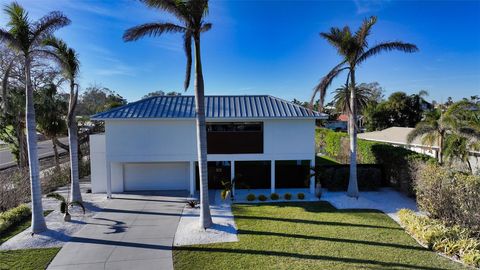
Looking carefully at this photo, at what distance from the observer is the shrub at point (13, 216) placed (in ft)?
32.3

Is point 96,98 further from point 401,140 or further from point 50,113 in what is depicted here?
point 401,140

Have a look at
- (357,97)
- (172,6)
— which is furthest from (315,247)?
(357,97)

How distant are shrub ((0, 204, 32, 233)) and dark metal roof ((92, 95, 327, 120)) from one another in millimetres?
4972

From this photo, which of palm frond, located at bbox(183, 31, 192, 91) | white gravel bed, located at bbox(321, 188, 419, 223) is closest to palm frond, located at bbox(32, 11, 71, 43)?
palm frond, located at bbox(183, 31, 192, 91)

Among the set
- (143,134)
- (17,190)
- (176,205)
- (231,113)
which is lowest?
(176,205)

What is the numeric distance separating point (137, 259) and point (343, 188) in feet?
39.4

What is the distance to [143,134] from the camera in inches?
558

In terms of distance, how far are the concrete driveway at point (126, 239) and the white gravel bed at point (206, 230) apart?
0.32 m

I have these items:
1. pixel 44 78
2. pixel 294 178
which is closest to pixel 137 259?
pixel 294 178

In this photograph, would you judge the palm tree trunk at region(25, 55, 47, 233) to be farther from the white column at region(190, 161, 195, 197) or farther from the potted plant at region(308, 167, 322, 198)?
the potted plant at region(308, 167, 322, 198)

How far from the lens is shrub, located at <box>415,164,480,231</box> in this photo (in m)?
8.95

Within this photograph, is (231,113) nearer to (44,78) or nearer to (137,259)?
(137,259)

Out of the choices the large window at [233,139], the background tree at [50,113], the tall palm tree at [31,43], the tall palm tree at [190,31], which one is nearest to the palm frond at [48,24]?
the tall palm tree at [31,43]

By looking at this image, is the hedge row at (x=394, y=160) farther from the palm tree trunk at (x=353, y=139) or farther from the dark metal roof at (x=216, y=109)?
the dark metal roof at (x=216, y=109)
